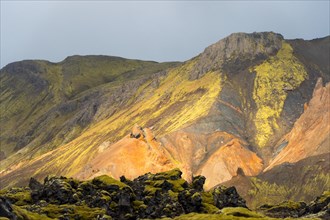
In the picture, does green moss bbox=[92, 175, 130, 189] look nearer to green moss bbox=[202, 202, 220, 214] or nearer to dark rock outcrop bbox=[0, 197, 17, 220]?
green moss bbox=[202, 202, 220, 214]

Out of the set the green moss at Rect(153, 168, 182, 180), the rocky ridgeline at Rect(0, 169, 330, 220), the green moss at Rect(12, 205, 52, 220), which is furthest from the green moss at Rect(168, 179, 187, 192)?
the green moss at Rect(12, 205, 52, 220)

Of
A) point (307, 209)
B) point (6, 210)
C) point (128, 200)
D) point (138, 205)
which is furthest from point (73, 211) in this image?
point (307, 209)

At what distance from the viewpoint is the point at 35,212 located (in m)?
121

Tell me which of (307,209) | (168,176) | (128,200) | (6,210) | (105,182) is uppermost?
(6,210)

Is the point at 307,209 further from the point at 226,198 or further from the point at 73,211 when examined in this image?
the point at 73,211

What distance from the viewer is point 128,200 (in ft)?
422

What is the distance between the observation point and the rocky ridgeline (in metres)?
123

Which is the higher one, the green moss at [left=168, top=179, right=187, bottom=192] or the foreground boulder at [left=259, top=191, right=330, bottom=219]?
the green moss at [left=168, top=179, right=187, bottom=192]

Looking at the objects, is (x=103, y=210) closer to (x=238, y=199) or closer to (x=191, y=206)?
(x=191, y=206)

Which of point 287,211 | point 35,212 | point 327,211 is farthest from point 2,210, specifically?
point 287,211

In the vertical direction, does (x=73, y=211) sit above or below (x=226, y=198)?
above

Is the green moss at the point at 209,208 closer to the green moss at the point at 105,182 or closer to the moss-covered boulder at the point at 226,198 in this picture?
the moss-covered boulder at the point at 226,198

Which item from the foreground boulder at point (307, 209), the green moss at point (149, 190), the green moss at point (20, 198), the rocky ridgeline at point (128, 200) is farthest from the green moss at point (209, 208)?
the green moss at point (20, 198)

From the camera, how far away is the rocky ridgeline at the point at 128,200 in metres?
123
